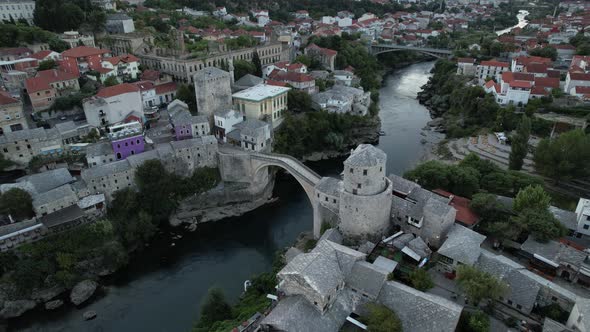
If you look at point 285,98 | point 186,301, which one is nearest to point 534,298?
point 186,301

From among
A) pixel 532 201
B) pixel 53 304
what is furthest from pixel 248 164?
pixel 532 201

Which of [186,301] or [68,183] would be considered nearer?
[186,301]

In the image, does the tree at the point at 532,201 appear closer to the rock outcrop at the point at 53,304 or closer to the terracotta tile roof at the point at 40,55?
the rock outcrop at the point at 53,304

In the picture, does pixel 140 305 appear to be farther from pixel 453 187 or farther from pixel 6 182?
pixel 453 187

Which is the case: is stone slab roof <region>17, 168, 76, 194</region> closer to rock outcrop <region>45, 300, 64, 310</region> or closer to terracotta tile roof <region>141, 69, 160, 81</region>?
rock outcrop <region>45, 300, 64, 310</region>

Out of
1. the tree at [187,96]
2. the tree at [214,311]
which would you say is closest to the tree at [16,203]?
the tree at [214,311]
